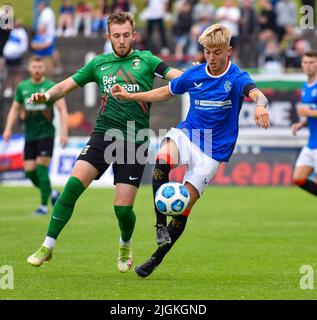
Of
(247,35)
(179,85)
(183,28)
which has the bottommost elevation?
(179,85)

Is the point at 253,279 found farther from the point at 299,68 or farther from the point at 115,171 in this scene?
the point at 299,68

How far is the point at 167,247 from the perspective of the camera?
31.5ft

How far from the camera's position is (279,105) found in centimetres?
2364

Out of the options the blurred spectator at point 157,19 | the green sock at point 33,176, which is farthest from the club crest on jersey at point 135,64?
the blurred spectator at point 157,19

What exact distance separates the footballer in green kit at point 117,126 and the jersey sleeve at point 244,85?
0.82m

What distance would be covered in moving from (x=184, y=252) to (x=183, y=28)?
1625cm

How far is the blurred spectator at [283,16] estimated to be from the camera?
2738 cm

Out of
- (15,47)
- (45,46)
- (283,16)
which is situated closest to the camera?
(45,46)

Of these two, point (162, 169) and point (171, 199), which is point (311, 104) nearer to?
point (162, 169)

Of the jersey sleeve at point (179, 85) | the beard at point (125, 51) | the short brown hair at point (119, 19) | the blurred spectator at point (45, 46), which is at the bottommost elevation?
the jersey sleeve at point (179, 85)

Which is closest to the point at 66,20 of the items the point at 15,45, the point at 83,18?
the point at 83,18

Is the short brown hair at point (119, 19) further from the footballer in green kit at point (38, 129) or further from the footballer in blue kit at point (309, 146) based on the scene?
the footballer in green kit at point (38, 129)

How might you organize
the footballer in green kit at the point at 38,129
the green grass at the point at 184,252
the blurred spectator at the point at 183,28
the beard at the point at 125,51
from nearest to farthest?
the green grass at the point at 184,252 < the beard at the point at 125,51 < the footballer in green kit at the point at 38,129 < the blurred spectator at the point at 183,28

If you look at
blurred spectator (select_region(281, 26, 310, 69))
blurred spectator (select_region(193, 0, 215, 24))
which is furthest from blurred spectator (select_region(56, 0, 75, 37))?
blurred spectator (select_region(281, 26, 310, 69))
